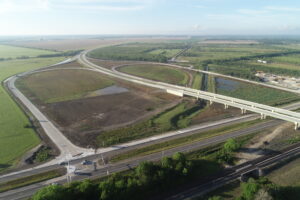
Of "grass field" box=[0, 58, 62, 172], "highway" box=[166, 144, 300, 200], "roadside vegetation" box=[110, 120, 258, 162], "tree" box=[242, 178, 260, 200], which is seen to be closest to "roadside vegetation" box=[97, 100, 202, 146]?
"roadside vegetation" box=[110, 120, 258, 162]

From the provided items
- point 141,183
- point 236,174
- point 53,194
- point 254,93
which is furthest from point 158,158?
point 254,93

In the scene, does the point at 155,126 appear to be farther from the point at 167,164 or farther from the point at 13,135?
the point at 13,135

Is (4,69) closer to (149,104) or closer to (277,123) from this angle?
(149,104)

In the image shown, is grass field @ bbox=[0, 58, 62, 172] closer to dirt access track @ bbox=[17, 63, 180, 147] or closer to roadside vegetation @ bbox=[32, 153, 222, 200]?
dirt access track @ bbox=[17, 63, 180, 147]

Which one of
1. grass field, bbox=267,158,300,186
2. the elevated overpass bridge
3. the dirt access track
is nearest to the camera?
grass field, bbox=267,158,300,186

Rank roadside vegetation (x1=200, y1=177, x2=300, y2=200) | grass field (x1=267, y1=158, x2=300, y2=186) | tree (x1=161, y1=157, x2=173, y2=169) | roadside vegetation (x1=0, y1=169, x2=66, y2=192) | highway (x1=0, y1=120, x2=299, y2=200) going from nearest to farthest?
roadside vegetation (x1=200, y1=177, x2=300, y2=200)
highway (x1=0, y1=120, x2=299, y2=200)
tree (x1=161, y1=157, x2=173, y2=169)
roadside vegetation (x1=0, y1=169, x2=66, y2=192)
grass field (x1=267, y1=158, x2=300, y2=186)

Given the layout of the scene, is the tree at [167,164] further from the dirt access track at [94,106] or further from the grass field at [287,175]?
the dirt access track at [94,106]

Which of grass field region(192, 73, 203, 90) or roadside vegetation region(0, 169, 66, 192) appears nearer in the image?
roadside vegetation region(0, 169, 66, 192)

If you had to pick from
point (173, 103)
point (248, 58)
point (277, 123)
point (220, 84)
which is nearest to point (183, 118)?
point (173, 103)
